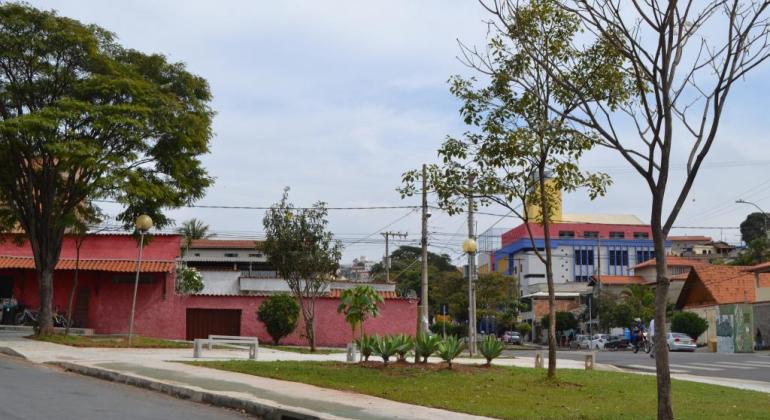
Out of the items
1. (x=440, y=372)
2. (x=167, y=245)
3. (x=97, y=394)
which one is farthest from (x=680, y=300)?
(x=97, y=394)

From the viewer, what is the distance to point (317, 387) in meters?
14.5

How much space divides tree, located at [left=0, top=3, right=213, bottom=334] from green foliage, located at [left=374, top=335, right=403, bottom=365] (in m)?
10.3

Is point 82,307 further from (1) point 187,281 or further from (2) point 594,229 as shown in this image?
(2) point 594,229

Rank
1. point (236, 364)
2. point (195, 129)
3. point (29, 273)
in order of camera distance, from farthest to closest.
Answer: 1. point (29, 273)
2. point (195, 129)
3. point (236, 364)

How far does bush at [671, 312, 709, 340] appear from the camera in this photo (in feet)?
183

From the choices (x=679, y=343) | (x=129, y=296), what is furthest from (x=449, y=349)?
(x=679, y=343)

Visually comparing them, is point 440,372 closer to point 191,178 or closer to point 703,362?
point 191,178

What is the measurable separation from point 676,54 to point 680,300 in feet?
183

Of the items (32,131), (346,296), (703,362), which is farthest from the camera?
(703,362)

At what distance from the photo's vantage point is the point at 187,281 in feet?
123

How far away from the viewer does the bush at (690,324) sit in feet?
183

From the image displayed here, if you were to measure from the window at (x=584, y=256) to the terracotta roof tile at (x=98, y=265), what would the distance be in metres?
75.4

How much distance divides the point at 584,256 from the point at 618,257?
4344 millimetres

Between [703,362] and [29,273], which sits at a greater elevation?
[29,273]
